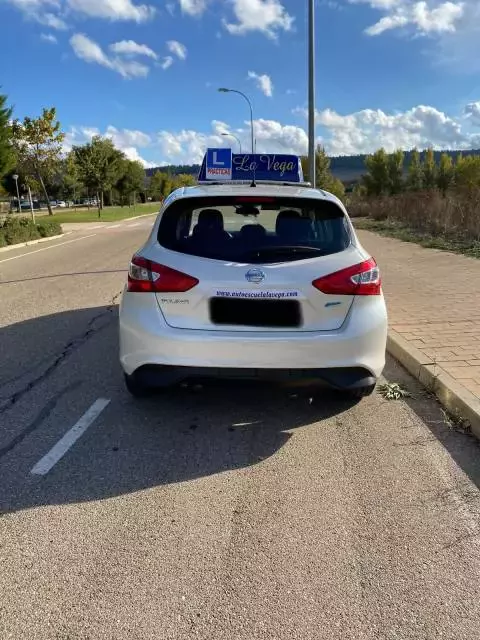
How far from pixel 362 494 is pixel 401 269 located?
9309 mm

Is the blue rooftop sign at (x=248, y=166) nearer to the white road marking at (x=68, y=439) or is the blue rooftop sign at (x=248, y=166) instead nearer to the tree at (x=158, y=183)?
the white road marking at (x=68, y=439)

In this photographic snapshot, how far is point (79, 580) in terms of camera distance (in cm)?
248

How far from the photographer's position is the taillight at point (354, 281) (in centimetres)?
371

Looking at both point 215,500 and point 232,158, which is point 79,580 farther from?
point 232,158

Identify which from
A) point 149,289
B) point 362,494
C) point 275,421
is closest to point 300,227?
point 149,289

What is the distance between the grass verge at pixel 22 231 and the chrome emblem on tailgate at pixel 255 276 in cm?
2049

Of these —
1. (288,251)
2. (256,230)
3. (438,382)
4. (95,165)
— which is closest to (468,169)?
(95,165)

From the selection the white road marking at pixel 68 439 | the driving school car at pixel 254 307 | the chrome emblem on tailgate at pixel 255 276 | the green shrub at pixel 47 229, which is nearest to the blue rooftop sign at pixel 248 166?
the driving school car at pixel 254 307

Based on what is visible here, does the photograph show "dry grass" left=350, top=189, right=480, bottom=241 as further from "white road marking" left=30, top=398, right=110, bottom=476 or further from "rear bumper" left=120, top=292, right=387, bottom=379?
"white road marking" left=30, top=398, right=110, bottom=476

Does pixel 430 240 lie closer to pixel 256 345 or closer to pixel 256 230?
pixel 256 230

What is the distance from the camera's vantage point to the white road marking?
11.5 ft

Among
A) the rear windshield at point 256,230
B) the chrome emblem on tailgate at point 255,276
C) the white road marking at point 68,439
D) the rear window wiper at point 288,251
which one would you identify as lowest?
the white road marking at point 68,439

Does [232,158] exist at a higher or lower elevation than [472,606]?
higher

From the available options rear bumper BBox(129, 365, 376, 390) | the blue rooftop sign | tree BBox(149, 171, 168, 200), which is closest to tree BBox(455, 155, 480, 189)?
the blue rooftop sign
